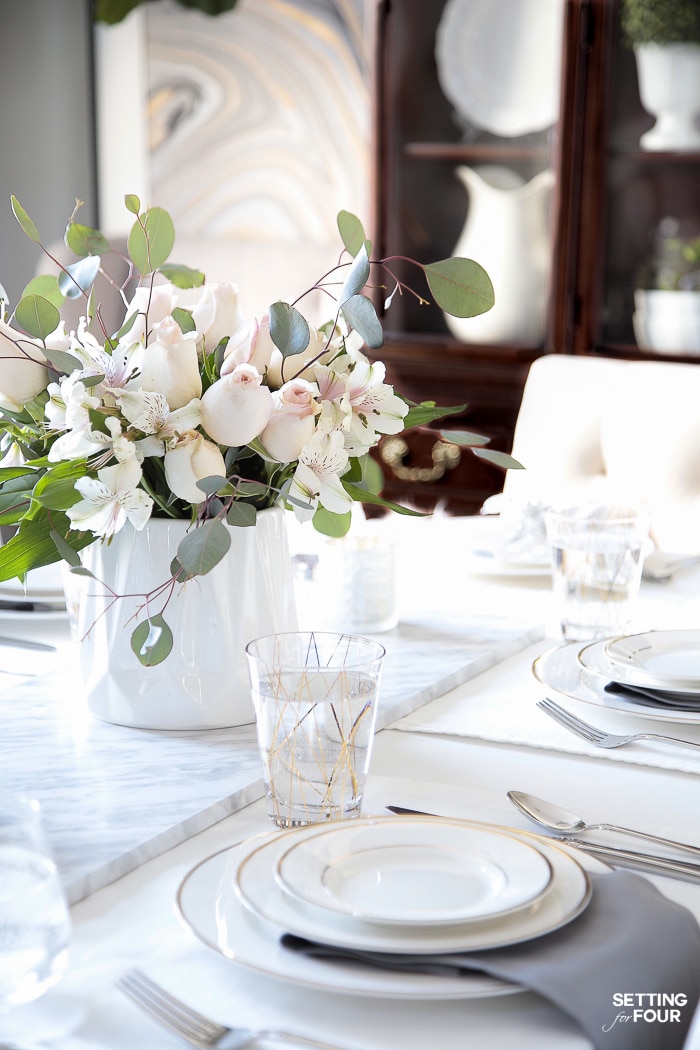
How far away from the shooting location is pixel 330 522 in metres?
0.93

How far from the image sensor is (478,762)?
839mm

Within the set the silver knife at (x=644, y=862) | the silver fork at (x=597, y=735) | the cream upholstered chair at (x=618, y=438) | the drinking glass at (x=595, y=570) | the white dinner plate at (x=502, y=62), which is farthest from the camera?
the white dinner plate at (x=502, y=62)

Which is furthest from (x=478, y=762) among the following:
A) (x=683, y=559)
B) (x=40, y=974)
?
(x=683, y=559)

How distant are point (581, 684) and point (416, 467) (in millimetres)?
2013

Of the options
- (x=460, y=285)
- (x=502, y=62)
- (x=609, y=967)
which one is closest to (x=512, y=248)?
(x=502, y=62)

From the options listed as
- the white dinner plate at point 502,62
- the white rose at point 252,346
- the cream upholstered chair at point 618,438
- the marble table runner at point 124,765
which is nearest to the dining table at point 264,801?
the marble table runner at point 124,765

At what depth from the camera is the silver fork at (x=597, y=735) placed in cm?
85

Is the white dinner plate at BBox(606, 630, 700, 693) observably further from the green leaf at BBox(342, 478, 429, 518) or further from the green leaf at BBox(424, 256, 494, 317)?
the green leaf at BBox(424, 256, 494, 317)

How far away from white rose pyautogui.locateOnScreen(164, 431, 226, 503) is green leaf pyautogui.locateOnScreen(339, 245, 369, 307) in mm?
130

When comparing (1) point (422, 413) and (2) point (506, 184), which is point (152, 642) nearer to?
(1) point (422, 413)

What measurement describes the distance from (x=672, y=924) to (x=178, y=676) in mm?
412

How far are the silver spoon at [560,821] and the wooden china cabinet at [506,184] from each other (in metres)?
2.06

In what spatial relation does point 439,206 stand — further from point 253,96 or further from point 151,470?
point 151,470

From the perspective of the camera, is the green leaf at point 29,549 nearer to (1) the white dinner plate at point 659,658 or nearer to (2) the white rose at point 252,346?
(2) the white rose at point 252,346
